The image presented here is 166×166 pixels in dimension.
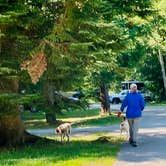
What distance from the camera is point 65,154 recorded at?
55.9 ft

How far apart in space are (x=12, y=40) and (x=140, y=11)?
4.75 m

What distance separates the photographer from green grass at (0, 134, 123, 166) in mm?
15282

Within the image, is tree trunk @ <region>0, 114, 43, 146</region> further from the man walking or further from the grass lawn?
the grass lawn

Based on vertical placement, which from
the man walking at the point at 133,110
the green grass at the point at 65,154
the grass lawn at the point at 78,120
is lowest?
the grass lawn at the point at 78,120

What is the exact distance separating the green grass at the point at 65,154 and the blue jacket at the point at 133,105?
1.13 m

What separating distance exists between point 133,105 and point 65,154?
131 inches

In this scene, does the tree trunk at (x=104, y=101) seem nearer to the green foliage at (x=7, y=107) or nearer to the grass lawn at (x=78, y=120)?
the grass lawn at (x=78, y=120)

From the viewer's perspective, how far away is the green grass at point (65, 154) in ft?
50.1

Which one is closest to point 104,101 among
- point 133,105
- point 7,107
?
point 133,105

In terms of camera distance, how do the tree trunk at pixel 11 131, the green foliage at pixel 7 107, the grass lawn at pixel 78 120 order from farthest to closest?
the grass lawn at pixel 78 120 → the tree trunk at pixel 11 131 → the green foliage at pixel 7 107

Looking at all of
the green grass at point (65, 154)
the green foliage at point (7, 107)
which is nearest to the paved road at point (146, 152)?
the green grass at point (65, 154)

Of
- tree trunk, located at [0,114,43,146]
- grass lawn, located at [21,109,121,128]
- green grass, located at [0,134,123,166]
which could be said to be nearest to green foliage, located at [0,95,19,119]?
tree trunk, located at [0,114,43,146]

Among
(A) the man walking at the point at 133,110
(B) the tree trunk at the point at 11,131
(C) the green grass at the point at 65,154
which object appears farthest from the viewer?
(B) the tree trunk at the point at 11,131

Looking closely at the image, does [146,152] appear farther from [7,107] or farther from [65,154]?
[7,107]
